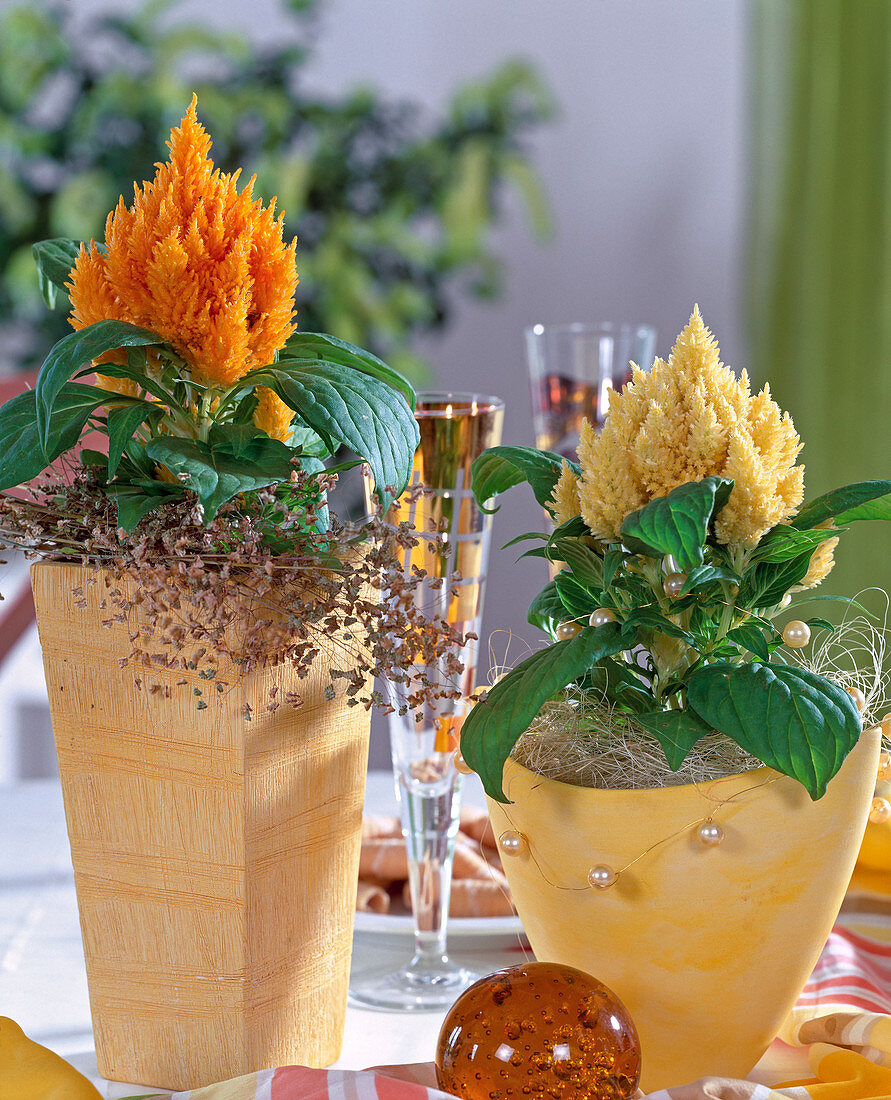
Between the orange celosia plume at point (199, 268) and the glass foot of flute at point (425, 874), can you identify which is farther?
the glass foot of flute at point (425, 874)

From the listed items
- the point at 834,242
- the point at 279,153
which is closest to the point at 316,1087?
the point at 834,242

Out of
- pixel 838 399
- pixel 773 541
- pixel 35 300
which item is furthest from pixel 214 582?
pixel 35 300

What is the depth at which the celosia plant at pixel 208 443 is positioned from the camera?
47cm

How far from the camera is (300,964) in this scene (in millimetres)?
548

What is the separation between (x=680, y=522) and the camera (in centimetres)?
42

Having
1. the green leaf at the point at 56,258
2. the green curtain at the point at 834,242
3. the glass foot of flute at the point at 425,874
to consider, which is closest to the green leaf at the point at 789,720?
the glass foot of flute at the point at 425,874

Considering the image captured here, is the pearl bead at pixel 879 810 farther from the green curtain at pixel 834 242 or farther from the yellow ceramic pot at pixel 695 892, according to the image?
the green curtain at pixel 834 242

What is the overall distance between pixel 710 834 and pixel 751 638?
81 millimetres

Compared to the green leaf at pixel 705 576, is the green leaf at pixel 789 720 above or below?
below

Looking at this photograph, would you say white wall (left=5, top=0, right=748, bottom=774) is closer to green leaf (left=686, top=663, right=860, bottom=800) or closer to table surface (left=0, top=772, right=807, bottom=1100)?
table surface (left=0, top=772, right=807, bottom=1100)

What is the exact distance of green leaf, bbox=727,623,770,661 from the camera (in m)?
0.47

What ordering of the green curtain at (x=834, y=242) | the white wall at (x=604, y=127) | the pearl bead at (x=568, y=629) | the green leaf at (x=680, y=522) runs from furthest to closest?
the white wall at (x=604, y=127) < the green curtain at (x=834, y=242) < the pearl bead at (x=568, y=629) < the green leaf at (x=680, y=522)

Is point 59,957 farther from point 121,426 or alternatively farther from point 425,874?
point 121,426

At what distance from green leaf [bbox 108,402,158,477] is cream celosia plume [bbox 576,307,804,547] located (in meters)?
0.19
